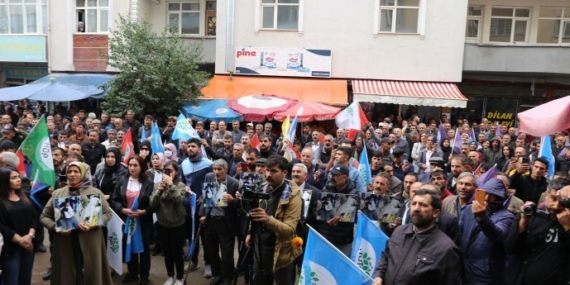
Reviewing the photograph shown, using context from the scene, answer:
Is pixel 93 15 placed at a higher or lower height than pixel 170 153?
higher

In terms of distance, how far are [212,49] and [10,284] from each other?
15.4 m

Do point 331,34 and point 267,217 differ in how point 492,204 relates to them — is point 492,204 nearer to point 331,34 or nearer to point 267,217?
point 267,217

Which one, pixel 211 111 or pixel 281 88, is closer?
pixel 211 111

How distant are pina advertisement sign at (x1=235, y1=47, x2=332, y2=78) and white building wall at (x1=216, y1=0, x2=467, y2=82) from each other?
281 mm

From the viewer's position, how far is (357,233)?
488 centimetres

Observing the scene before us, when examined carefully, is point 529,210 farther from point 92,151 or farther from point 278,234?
point 92,151

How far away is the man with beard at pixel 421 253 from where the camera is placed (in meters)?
3.28

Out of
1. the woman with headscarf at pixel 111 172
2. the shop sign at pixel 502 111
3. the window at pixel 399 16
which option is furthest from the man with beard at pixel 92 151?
the shop sign at pixel 502 111

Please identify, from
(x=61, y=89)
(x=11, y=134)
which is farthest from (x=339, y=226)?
(x=61, y=89)

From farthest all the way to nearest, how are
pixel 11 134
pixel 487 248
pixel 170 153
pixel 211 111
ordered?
pixel 211 111, pixel 11 134, pixel 170 153, pixel 487 248

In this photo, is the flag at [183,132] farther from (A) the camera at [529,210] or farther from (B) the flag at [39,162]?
(A) the camera at [529,210]

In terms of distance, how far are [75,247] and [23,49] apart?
18412mm

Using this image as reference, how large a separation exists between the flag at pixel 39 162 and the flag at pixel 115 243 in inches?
39.7

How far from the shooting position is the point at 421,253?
3.36 m
